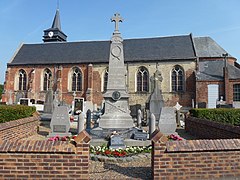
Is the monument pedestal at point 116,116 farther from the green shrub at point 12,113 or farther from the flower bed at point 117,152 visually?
the green shrub at point 12,113

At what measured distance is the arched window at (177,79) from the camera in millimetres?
29391

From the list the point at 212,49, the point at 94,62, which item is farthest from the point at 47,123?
the point at 212,49

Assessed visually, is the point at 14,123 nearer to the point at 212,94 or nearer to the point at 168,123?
the point at 168,123

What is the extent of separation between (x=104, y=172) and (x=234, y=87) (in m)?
25.1

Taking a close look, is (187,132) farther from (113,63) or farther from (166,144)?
(166,144)

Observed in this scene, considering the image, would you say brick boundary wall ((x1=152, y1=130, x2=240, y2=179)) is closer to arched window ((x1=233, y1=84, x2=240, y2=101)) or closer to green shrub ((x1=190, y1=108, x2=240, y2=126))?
green shrub ((x1=190, y1=108, x2=240, y2=126))

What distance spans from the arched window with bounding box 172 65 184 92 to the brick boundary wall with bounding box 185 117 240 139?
57.5 ft

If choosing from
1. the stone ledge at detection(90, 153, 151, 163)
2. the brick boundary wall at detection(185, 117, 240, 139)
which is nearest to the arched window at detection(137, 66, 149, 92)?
the brick boundary wall at detection(185, 117, 240, 139)

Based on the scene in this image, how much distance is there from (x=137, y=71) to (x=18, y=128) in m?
23.0

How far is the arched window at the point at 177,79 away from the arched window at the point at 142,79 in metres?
3.57

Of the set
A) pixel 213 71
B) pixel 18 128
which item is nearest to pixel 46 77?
pixel 213 71

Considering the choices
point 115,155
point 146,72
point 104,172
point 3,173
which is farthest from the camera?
point 146,72

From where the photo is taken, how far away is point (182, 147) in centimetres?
418

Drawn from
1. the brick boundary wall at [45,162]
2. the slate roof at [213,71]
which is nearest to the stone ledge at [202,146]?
the brick boundary wall at [45,162]
